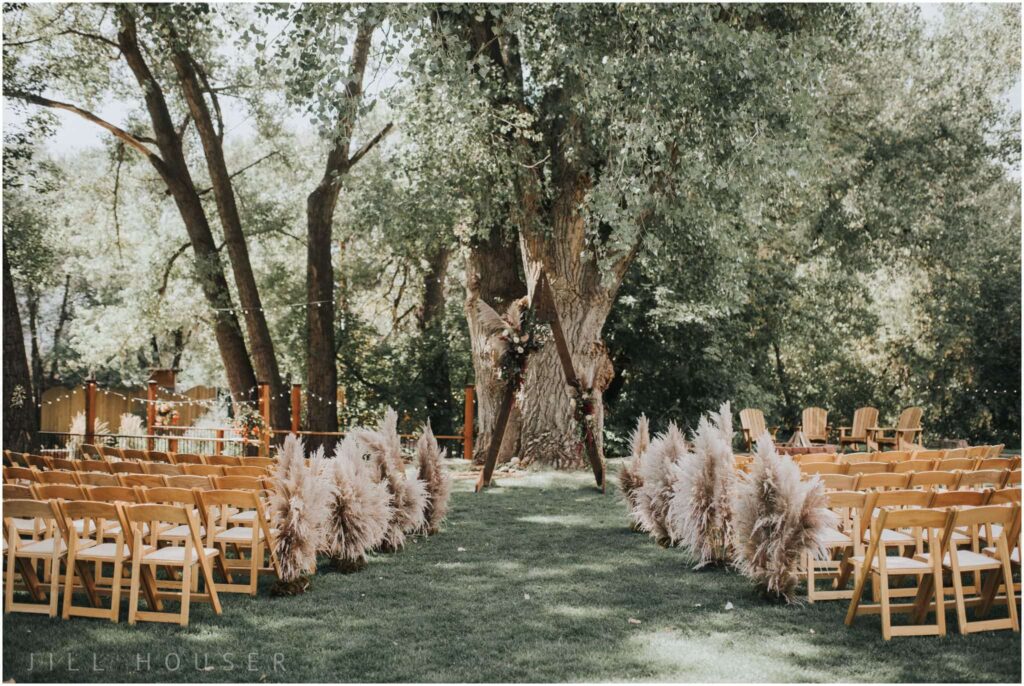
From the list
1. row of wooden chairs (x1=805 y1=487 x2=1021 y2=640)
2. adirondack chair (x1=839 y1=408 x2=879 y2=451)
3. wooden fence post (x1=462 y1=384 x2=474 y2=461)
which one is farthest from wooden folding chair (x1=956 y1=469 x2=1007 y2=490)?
adirondack chair (x1=839 y1=408 x2=879 y2=451)

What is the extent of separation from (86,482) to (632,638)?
185 inches

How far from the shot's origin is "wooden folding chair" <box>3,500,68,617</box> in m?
5.71

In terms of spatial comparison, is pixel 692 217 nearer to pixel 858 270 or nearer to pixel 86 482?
pixel 858 270

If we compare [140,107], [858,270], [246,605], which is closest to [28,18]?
[140,107]

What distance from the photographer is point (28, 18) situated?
16.7 metres

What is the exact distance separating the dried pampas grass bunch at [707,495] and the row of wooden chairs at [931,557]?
37.8 inches

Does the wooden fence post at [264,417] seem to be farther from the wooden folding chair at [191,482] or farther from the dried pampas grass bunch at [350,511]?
the wooden folding chair at [191,482]

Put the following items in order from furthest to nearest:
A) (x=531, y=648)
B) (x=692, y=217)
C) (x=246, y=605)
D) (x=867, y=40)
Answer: (x=867, y=40)
(x=692, y=217)
(x=246, y=605)
(x=531, y=648)

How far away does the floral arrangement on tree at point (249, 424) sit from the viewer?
1684 centimetres

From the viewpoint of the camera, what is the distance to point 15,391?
10.9m

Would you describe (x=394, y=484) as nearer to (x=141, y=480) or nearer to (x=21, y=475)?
(x=141, y=480)

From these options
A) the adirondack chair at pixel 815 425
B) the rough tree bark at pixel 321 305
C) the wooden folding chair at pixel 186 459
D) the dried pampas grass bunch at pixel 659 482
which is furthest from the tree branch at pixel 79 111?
the adirondack chair at pixel 815 425

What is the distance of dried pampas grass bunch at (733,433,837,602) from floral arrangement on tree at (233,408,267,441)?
39.2 ft

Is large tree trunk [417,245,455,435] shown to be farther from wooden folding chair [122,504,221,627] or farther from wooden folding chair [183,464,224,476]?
wooden folding chair [122,504,221,627]
